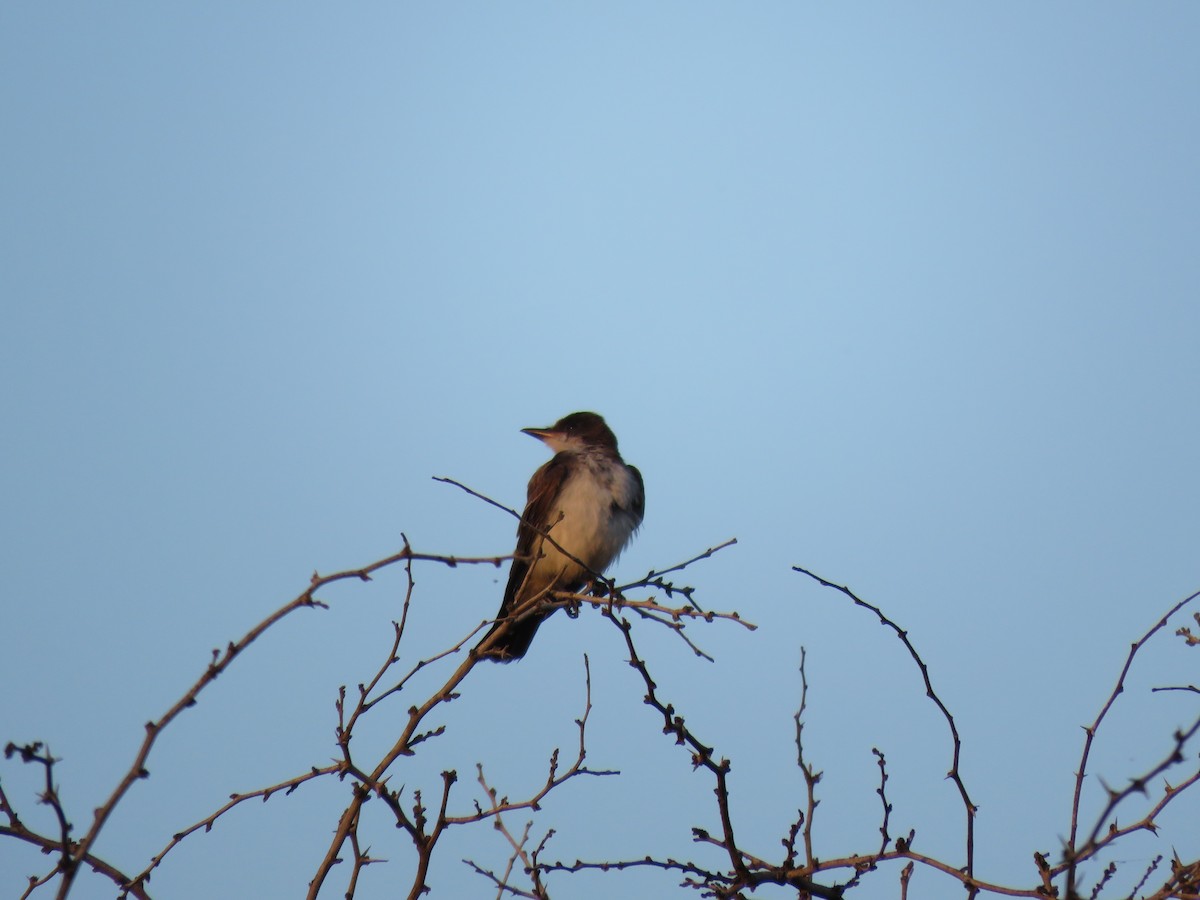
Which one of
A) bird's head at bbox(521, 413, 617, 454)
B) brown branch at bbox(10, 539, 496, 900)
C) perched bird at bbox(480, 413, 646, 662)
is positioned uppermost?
bird's head at bbox(521, 413, 617, 454)

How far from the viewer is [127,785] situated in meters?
2.07

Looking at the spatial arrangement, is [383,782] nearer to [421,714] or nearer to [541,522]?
[421,714]

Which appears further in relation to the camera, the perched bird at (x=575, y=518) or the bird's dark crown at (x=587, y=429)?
the bird's dark crown at (x=587, y=429)

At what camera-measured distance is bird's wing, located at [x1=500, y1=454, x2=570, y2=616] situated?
8.72 meters

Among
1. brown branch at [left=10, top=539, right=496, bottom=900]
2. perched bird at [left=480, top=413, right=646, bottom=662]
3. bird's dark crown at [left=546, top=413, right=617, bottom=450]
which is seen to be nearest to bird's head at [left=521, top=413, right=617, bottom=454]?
bird's dark crown at [left=546, top=413, right=617, bottom=450]

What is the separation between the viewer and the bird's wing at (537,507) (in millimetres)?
8719

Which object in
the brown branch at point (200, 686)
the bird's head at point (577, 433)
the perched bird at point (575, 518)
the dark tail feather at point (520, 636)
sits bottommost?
the brown branch at point (200, 686)

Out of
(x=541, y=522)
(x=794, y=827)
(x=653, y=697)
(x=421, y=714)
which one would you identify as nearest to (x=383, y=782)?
(x=421, y=714)

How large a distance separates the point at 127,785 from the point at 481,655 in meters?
3.02

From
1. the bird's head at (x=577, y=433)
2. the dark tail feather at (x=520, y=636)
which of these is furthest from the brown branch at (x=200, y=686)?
the bird's head at (x=577, y=433)

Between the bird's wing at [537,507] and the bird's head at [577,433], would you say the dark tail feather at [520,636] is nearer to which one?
the bird's wing at [537,507]

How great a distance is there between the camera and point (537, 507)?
8.97 metres

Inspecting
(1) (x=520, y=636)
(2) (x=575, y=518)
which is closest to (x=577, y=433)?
(2) (x=575, y=518)

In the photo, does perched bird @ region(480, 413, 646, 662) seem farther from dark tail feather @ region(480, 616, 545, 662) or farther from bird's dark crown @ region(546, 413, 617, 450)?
bird's dark crown @ region(546, 413, 617, 450)
